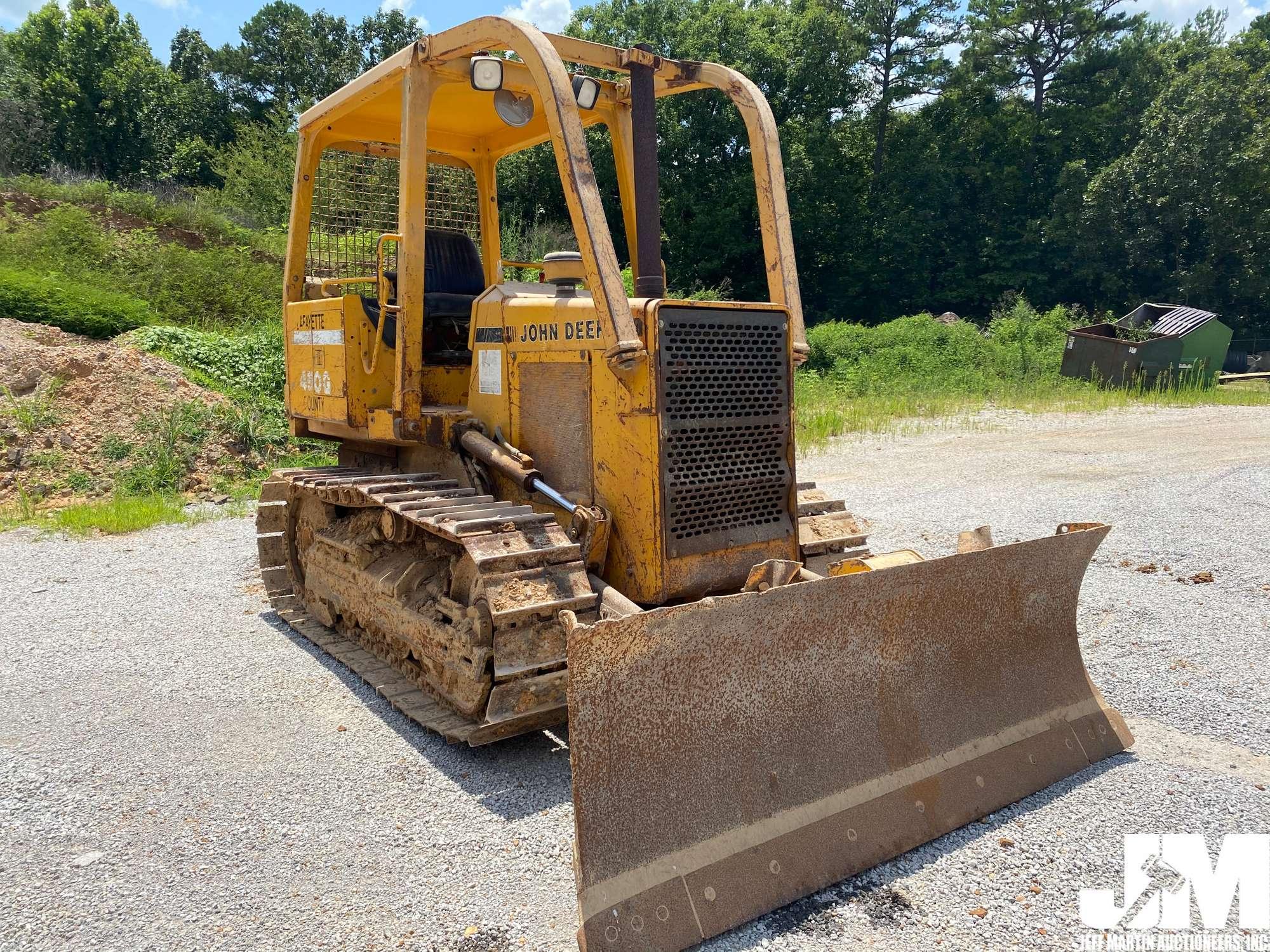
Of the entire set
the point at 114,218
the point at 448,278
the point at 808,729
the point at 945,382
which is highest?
the point at 114,218

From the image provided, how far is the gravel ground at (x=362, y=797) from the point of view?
277cm

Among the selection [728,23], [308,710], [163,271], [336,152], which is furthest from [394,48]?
[308,710]

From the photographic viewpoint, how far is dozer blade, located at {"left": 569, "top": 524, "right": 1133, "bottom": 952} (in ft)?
9.00

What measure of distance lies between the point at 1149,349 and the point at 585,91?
18.1 meters

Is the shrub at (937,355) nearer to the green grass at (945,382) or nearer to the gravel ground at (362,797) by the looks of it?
the green grass at (945,382)

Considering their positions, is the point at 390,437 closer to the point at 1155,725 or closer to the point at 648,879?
the point at 648,879

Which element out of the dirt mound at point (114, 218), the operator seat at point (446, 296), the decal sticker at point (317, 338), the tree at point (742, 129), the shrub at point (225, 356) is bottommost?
the shrub at point (225, 356)

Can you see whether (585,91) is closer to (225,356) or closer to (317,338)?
(317,338)

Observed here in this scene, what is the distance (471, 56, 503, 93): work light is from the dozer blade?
96.6 inches

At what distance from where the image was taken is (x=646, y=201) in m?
4.26

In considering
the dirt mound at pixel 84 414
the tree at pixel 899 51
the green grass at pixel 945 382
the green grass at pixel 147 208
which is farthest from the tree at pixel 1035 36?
the dirt mound at pixel 84 414

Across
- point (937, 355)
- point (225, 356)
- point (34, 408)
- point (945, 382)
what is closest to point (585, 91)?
point (34, 408)

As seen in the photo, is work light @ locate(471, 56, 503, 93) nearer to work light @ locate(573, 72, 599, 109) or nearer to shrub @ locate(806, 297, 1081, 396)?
work light @ locate(573, 72, 599, 109)

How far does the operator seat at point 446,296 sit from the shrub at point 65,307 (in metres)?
9.00
